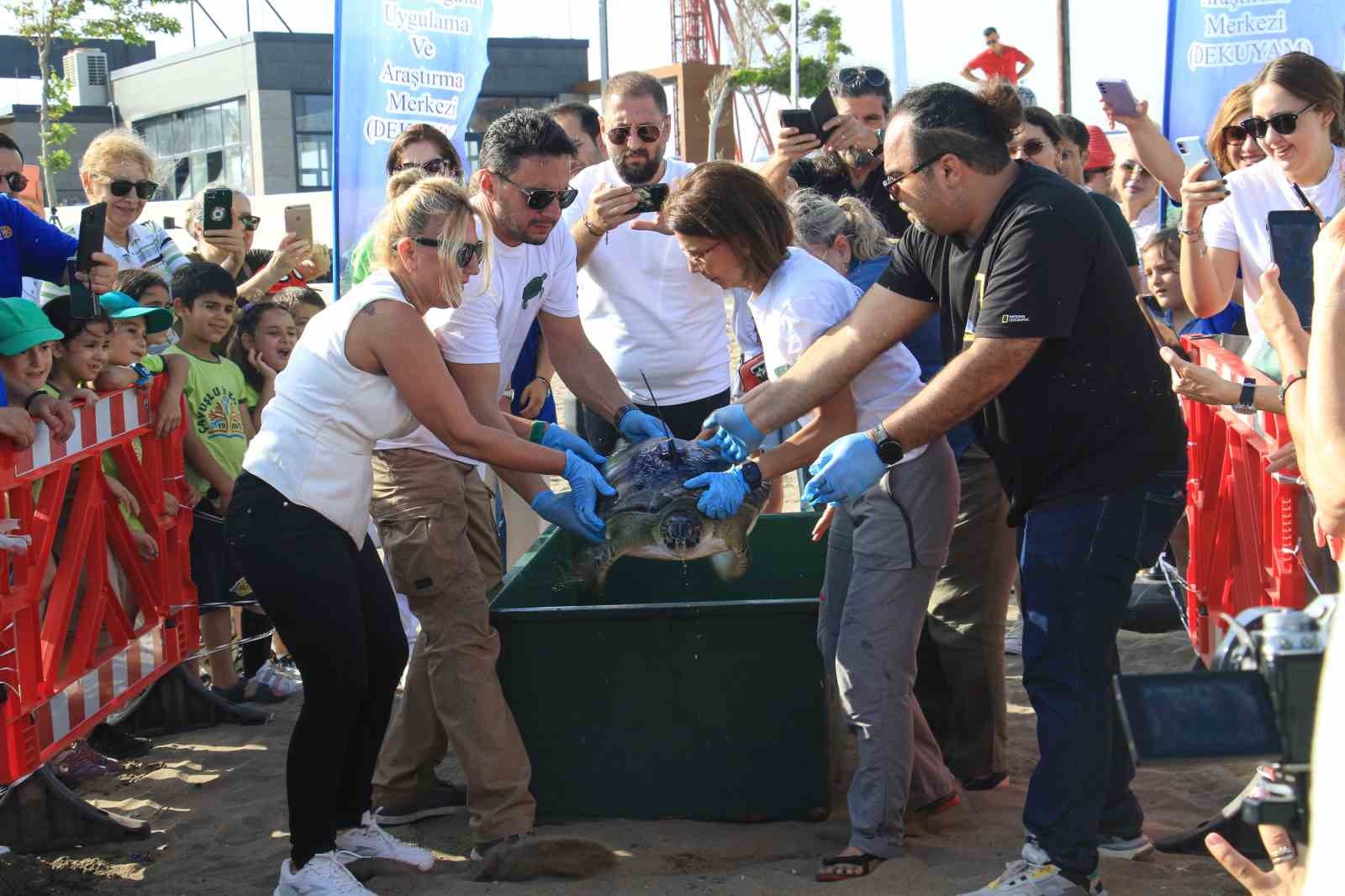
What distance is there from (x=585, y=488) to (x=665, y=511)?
0.27 m

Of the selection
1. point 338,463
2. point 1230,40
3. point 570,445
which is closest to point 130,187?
point 570,445

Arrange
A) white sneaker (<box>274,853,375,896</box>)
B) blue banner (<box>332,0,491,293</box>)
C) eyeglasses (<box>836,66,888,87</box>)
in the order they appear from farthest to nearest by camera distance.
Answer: blue banner (<box>332,0,491,293</box>) → eyeglasses (<box>836,66,888,87</box>) → white sneaker (<box>274,853,375,896</box>)

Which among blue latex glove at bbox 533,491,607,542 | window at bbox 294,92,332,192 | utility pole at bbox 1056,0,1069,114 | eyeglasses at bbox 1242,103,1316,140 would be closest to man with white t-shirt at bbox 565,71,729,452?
blue latex glove at bbox 533,491,607,542

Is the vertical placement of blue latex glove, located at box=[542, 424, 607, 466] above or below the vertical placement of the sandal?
above

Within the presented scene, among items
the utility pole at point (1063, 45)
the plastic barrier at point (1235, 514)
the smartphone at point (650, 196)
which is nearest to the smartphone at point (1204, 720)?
the plastic barrier at point (1235, 514)

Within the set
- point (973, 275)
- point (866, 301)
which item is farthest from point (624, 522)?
point (973, 275)

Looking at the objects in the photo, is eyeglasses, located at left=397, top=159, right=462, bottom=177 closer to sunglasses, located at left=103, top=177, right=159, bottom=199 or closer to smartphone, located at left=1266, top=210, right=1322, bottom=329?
sunglasses, located at left=103, top=177, right=159, bottom=199

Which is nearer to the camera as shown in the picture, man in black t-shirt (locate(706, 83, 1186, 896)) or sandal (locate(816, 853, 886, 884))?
man in black t-shirt (locate(706, 83, 1186, 896))

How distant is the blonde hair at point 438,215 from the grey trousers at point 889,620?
1166mm

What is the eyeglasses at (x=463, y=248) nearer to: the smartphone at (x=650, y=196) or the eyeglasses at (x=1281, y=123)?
the smartphone at (x=650, y=196)

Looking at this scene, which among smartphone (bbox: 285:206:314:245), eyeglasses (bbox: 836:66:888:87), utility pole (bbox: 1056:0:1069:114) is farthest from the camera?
utility pole (bbox: 1056:0:1069:114)

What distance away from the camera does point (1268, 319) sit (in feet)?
7.59

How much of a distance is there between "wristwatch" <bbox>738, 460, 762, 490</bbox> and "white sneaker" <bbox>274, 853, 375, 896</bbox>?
1.40m

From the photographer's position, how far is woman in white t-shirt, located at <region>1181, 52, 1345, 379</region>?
390 cm
